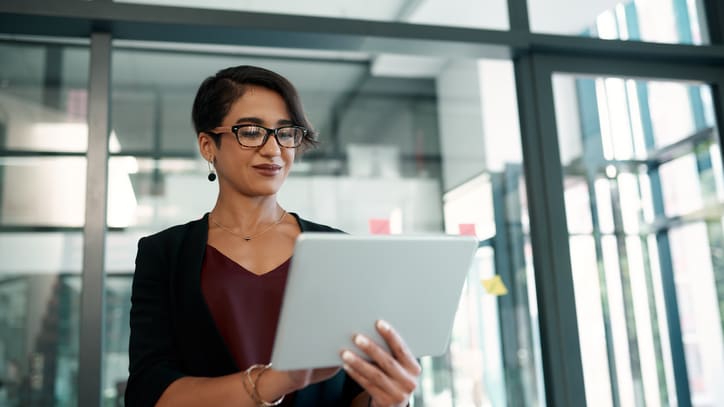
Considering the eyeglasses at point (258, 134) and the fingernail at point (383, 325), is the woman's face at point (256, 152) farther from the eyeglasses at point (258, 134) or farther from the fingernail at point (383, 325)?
the fingernail at point (383, 325)

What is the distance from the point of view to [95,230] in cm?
193

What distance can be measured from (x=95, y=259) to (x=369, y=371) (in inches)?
47.3

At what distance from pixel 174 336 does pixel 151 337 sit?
39mm

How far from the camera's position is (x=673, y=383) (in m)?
3.11

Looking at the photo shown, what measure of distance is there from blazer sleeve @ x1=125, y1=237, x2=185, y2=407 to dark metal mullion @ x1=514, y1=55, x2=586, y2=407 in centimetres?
138

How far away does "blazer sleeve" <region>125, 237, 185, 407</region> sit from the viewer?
115 centimetres

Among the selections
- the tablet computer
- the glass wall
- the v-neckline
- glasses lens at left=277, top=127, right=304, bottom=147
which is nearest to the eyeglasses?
glasses lens at left=277, top=127, right=304, bottom=147

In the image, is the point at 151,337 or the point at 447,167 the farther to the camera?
the point at 447,167

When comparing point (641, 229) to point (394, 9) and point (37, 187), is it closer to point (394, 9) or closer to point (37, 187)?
point (394, 9)

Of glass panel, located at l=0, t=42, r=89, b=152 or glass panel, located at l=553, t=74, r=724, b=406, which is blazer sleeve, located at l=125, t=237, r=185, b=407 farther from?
glass panel, located at l=0, t=42, r=89, b=152

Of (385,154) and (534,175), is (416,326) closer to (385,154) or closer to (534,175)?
(534,175)

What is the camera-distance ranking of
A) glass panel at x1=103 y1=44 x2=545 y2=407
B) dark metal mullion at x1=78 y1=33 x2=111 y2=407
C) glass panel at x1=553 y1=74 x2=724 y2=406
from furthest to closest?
glass panel at x1=103 y1=44 x2=545 y2=407, glass panel at x1=553 y1=74 x2=724 y2=406, dark metal mullion at x1=78 y1=33 x2=111 y2=407

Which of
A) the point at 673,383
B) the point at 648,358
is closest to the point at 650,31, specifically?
the point at 648,358

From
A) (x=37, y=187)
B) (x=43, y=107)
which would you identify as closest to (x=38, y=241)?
(x=37, y=187)
